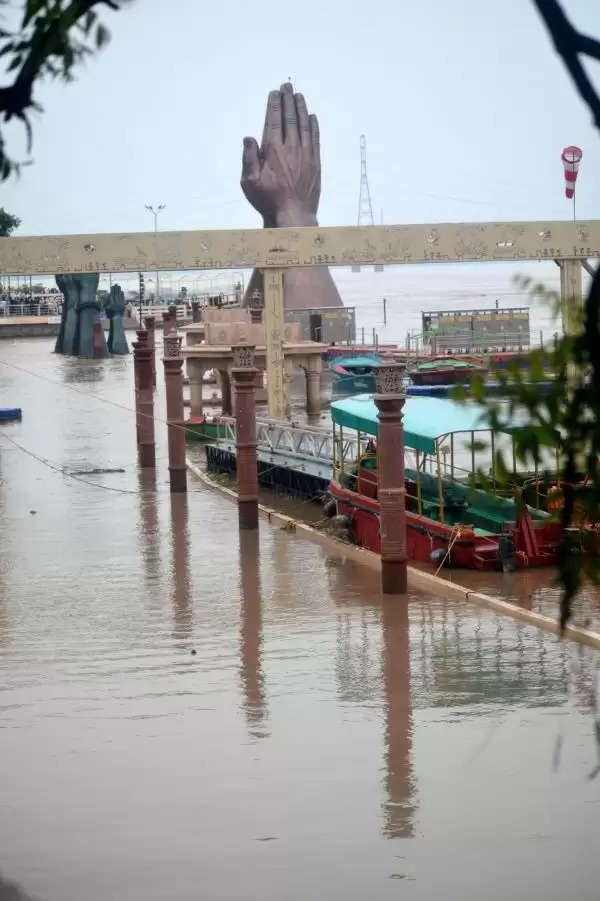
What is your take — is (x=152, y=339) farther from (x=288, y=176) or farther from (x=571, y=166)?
(x=288, y=176)

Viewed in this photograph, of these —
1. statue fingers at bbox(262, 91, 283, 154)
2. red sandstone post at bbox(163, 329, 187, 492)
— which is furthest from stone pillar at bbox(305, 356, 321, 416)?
statue fingers at bbox(262, 91, 283, 154)

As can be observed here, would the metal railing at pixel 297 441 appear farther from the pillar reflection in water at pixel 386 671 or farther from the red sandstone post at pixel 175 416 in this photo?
the pillar reflection in water at pixel 386 671

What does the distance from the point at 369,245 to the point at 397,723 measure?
18.3m

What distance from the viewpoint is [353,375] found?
4356 centimetres

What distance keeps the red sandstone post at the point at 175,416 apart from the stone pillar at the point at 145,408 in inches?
96.0

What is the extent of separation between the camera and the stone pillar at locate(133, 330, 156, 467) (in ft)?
85.1

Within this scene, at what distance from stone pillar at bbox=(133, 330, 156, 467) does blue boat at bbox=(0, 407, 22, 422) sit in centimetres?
1032

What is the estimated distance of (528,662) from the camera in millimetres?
12117

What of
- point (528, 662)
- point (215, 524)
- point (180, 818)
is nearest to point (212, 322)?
point (215, 524)

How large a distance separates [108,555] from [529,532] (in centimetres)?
497

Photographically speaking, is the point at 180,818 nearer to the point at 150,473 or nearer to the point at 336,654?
the point at 336,654

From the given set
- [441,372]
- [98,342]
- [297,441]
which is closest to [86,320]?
[98,342]

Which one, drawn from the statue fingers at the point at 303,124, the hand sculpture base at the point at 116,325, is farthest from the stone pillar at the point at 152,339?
the hand sculpture base at the point at 116,325

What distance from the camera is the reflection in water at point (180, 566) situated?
14086 mm
